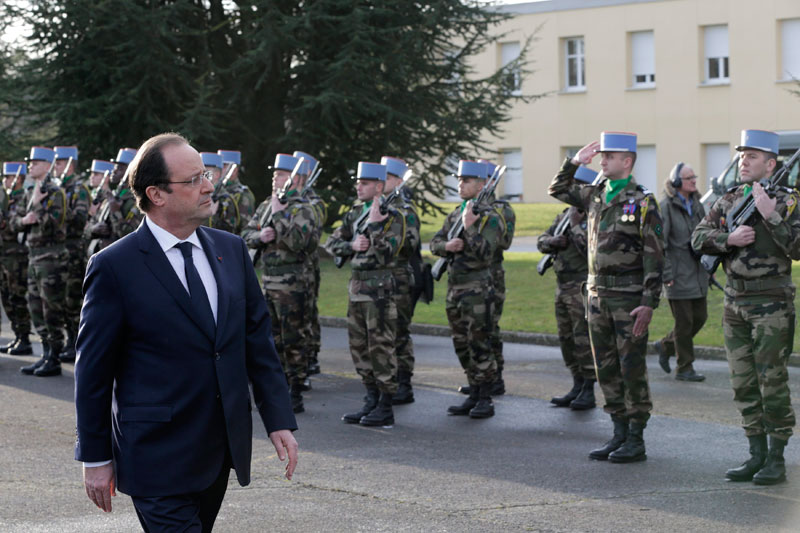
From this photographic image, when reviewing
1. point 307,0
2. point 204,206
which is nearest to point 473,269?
point 204,206

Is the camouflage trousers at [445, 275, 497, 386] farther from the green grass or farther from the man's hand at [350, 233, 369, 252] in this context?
the green grass

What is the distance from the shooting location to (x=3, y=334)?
1602 centimetres

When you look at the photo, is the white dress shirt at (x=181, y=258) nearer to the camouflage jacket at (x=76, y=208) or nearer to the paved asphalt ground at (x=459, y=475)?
the paved asphalt ground at (x=459, y=475)

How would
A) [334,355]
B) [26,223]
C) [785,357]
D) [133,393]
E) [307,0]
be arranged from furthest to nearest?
[307,0] < [334,355] < [26,223] < [785,357] < [133,393]

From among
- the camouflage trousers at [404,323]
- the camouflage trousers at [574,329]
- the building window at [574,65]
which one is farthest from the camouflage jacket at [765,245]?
the building window at [574,65]

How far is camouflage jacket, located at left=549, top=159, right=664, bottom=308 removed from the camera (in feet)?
26.1

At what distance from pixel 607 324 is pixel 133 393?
4720mm

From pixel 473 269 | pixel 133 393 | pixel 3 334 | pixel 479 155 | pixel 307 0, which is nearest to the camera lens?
pixel 133 393

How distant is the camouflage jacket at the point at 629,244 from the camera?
26.1 ft

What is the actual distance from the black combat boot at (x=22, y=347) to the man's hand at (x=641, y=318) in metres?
8.50

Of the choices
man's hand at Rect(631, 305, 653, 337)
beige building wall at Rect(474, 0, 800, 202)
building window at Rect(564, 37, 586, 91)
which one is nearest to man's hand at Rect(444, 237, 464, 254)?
man's hand at Rect(631, 305, 653, 337)

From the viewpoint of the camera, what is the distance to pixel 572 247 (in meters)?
10.5

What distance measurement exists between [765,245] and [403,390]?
4.15 m

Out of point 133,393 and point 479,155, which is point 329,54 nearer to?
point 479,155
